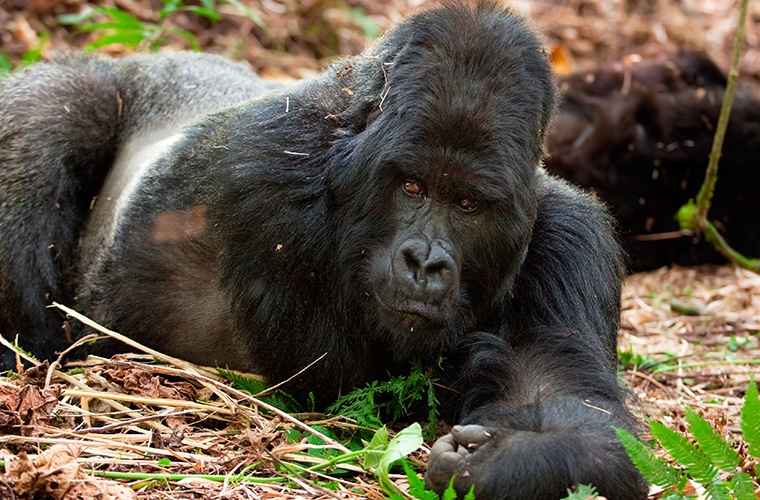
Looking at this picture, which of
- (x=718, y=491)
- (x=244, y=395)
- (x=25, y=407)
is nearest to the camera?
(x=718, y=491)

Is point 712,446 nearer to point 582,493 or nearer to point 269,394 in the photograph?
point 582,493

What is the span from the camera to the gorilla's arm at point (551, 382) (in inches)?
128

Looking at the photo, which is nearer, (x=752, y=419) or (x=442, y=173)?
(x=752, y=419)

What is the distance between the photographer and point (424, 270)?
11.7 feet

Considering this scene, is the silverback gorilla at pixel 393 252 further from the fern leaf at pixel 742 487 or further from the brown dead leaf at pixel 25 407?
the brown dead leaf at pixel 25 407

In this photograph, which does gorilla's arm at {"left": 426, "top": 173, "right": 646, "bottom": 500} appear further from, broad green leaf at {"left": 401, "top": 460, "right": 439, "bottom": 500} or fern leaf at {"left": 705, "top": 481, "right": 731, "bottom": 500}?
fern leaf at {"left": 705, "top": 481, "right": 731, "bottom": 500}

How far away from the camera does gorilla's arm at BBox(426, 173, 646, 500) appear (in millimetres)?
3250

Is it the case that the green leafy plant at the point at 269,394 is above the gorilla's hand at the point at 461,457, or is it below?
below

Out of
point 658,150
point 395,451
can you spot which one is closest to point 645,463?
point 395,451

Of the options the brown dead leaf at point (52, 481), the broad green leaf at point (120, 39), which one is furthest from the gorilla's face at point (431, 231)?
the broad green leaf at point (120, 39)

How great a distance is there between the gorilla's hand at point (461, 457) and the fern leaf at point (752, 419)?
781mm

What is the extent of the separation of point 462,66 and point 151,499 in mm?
1813

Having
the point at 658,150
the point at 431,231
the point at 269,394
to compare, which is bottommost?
the point at 269,394

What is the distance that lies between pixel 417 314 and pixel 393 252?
244 mm
